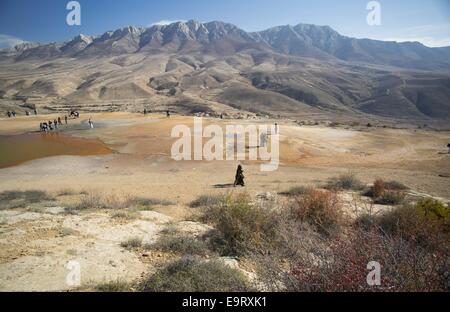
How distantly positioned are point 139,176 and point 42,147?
13.8m

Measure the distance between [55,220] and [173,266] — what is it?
5.07 metres

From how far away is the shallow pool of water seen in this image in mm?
25125

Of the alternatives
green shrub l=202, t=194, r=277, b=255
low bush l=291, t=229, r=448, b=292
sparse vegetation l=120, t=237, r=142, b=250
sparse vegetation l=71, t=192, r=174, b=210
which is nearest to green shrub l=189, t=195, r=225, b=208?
sparse vegetation l=71, t=192, r=174, b=210

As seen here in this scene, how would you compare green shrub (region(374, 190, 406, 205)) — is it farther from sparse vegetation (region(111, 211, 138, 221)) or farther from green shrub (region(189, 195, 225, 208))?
sparse vegetation (region(111, 211, 138, 221))

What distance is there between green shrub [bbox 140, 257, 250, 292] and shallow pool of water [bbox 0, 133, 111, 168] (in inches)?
817

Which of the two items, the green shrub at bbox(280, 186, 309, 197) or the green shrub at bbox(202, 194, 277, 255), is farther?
the green shrub at bbox(280, 186, 309, 197)

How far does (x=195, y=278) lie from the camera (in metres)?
5.82

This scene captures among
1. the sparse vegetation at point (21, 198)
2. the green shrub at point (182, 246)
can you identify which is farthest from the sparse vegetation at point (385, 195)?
the sparse vegetation at point (21, 198)

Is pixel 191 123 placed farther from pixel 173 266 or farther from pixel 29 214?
pixel 173 266

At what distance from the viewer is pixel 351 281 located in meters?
4.54

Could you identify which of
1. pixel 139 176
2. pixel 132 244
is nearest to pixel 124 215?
pixel 132 244

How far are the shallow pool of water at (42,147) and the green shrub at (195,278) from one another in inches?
817

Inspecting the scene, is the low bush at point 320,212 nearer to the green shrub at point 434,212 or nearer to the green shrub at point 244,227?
the green shrub at point 244,227
